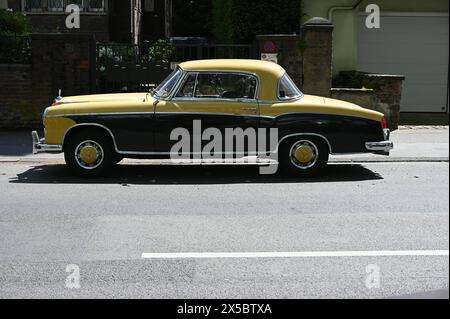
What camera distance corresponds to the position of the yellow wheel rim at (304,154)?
31.4ft

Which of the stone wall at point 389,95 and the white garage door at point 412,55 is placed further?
the white garage door at point 412,55

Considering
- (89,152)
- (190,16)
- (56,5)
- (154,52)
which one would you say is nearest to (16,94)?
(154,52)

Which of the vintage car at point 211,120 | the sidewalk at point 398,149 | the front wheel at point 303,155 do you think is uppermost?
the vintage car at point 211,120

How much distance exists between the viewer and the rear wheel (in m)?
9.40

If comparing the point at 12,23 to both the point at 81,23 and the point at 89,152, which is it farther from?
the point at 81,23

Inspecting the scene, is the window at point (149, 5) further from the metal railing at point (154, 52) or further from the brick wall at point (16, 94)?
the brick wall at point (16, 94)

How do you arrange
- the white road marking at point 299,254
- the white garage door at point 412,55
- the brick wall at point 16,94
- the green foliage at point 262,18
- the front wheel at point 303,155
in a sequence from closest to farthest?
1. the white road marking at point 299,254
2. the front wheel at point 303,155
3. the brick wall at point 16,94
4. the green foliage at point 262,18
5. the white garage door at point 412,55

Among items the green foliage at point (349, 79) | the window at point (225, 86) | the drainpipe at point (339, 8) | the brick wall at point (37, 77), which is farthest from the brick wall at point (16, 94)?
the drainpipe at point (339, 8)

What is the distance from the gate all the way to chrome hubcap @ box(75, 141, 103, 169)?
16.4 ft

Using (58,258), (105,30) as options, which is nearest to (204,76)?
(58,258)

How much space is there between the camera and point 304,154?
9.59m

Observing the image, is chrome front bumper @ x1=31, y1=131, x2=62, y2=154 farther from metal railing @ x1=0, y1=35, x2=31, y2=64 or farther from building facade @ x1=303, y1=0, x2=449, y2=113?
building facade @ x1=303, y1=0, x2=449, y2=113

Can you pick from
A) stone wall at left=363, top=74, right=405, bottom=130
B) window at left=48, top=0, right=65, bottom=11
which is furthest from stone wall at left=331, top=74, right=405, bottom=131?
window at left=48, top=0, right=65, bottom=11

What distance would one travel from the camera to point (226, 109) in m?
9.41
